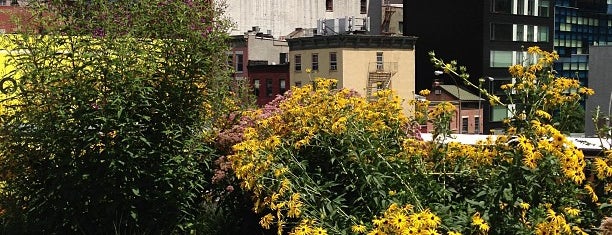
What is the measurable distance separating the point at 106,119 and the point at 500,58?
54.4m

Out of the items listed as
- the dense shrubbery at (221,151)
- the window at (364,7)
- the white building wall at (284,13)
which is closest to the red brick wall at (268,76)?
the white building wall at (284,13)

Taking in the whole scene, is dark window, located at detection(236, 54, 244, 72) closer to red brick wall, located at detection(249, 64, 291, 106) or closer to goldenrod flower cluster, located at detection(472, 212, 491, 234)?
red brick wall, located at detection(249, 64, 291, 106)

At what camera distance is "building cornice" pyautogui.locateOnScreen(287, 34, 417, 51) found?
162 ft

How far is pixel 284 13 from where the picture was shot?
2382 inches

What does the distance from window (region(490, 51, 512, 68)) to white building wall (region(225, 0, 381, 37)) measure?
1190cm

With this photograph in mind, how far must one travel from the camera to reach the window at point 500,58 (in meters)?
57.3

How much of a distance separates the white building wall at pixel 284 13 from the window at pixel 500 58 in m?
11.9

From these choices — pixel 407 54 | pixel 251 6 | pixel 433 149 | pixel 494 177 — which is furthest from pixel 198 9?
pixel 251 6

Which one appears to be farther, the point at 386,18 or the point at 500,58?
the point at 386,18

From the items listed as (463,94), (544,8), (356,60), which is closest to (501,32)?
(544,8)

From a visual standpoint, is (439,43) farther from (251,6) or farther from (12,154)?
(12,154)

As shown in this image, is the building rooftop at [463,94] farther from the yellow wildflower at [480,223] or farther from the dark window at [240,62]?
the yellow wildflower at [480,223]

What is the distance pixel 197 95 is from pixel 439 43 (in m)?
54.6

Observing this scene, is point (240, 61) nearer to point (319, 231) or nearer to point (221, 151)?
point (221, 151)
